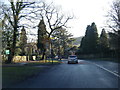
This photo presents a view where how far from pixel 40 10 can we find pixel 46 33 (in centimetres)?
1725

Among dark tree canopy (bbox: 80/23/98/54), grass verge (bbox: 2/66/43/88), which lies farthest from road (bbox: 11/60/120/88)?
dark tree canopy (bbox: 80/23/98/54)

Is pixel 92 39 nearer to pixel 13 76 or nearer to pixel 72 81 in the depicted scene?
pixel 13 76

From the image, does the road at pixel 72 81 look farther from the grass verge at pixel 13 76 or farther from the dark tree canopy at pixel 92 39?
the dark tree canopy at pixel 92 39

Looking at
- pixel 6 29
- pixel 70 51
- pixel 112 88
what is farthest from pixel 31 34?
pixel 70 51

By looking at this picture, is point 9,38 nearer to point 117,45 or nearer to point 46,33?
point 46,33

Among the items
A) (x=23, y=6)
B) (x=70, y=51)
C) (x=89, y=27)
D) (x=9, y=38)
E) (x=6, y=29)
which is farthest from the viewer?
(x=70, y=51)

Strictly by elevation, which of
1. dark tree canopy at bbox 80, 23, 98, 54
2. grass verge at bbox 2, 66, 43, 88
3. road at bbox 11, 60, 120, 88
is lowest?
road at bbox 11, 60, 120, 88

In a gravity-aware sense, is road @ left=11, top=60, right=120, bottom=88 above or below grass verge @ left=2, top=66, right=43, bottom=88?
below

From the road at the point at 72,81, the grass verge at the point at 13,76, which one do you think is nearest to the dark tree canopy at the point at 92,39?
the road at the point at 72,81

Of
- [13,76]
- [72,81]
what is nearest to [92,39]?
[13,76]

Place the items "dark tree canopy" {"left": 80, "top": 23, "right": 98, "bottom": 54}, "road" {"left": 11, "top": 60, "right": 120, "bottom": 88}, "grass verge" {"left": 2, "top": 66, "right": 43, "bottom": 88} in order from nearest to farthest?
"road" {"left": 11, "top": 60, "right": 120, "bottom": 88}, "grass verge" {"left": 2, "top": 66, "right": 43, "bottom": 88}, "dark tree canopy" {"left": 80, "top": 23, "right": 98, "bottom": 54}

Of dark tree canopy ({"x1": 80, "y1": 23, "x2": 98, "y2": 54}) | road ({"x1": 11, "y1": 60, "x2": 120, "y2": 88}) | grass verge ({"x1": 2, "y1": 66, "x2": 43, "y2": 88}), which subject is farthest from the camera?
dark tree canopy ({"x1": 80, "y1": 23, "x2": 98, "y2": 54})

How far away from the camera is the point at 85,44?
7588 centimetres

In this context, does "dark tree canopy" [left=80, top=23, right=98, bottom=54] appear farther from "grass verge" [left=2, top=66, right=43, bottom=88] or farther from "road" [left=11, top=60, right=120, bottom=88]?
"grass verge" [left=2, top=66, right=43, bottom=88]
